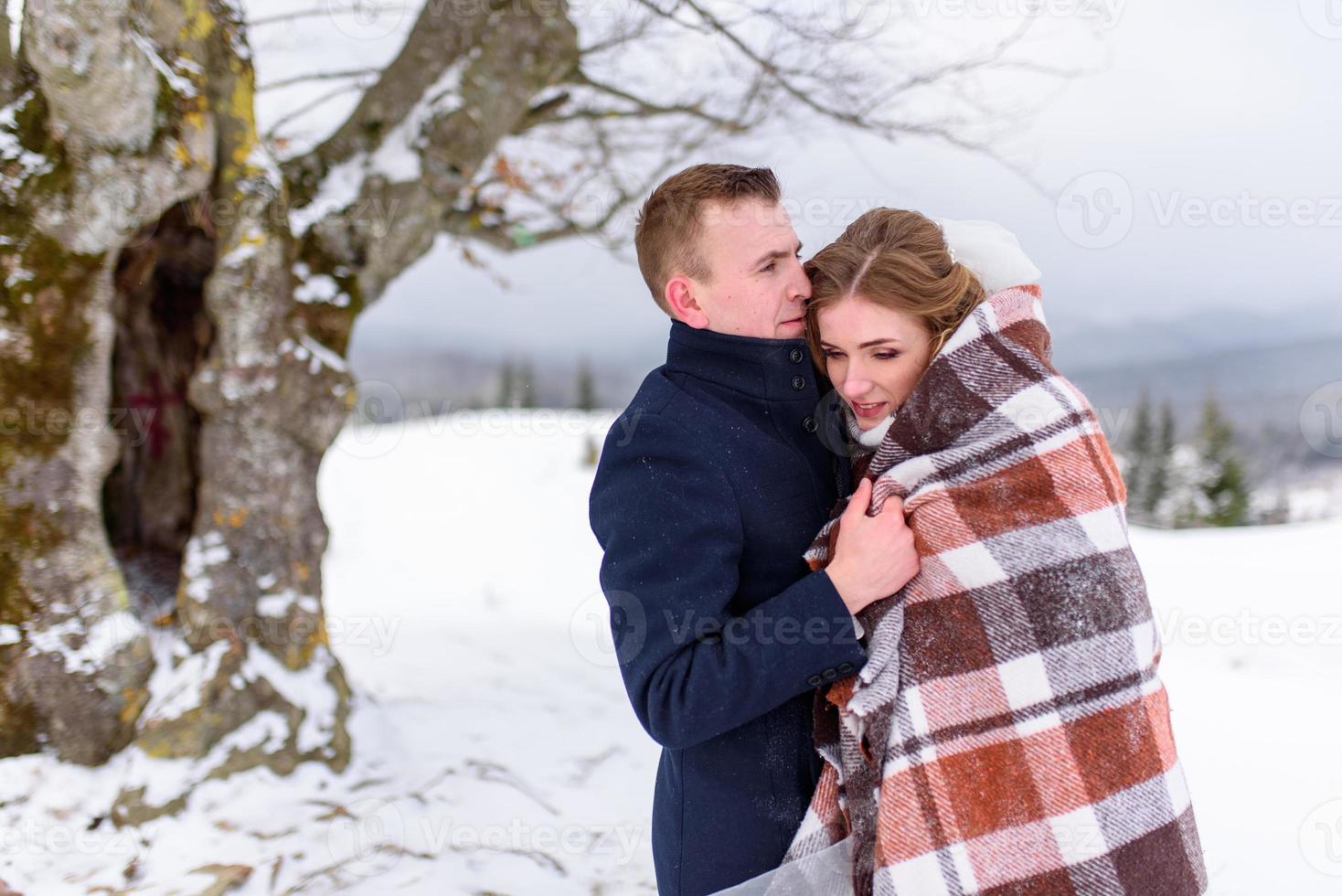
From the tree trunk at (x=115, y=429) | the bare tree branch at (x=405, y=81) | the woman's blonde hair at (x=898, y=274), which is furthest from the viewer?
the bare tree branch at (x=405, y=81)

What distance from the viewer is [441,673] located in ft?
16.1

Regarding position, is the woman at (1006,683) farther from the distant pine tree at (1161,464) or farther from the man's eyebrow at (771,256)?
the distant pine tree at (1161,464)

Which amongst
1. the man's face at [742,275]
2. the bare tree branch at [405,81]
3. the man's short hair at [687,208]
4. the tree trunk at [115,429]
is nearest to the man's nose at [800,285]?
the man's face at [742,275]

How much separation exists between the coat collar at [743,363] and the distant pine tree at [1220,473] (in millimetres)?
25954

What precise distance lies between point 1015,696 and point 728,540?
51 centimetres

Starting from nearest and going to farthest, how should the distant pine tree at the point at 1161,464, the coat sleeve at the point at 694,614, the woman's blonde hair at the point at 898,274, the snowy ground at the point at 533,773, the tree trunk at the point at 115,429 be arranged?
the coat sleeve at the point at 694,614 < the woman's blonde hair at the point at 898,274 < the snowy ground at the point at 533,773 < the tree trunk at the point at 115,429 < the distant pine tree at the point at 1161,464

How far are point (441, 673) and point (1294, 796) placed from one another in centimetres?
409

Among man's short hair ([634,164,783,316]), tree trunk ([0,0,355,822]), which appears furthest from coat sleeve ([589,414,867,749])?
tree trunk ([0,0,355,822])

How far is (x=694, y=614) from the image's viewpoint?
1335 millimetres

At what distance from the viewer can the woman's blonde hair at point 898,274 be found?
61.3 inches

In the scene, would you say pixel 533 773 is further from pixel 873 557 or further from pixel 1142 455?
pixel 1142 455

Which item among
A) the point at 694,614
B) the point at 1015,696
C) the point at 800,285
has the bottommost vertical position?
the point at 1015,696

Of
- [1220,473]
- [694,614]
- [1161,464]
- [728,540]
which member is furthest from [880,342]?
[1161,464]

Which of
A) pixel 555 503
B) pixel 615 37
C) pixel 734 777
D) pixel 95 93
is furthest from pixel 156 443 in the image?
pixel 555 503
